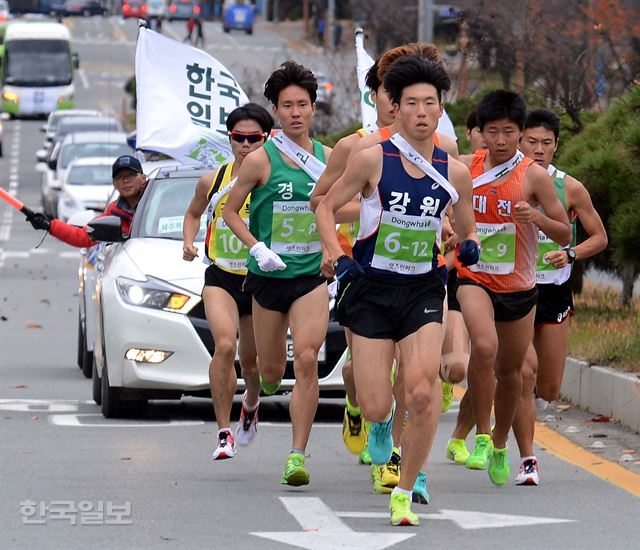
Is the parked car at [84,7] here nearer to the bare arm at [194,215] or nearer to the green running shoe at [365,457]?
the bare arm at [194,215]

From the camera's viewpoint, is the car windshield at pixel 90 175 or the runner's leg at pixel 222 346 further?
the car windshield at pixel 90 175

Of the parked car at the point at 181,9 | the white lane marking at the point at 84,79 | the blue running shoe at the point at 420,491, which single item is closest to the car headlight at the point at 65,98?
the white lane marking at the point at 84,79

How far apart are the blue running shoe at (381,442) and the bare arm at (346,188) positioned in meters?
0.83

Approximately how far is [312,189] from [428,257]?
1.40 m

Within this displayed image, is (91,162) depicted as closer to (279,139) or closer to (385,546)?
(279,139)

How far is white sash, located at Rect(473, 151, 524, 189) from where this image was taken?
9617mm

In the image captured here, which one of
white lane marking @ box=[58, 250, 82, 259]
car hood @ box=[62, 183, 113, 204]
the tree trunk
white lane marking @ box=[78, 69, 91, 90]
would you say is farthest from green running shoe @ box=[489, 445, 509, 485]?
white lane marking @ box=[78, 69, 91, 90]

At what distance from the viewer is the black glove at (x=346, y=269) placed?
8367 millimetres

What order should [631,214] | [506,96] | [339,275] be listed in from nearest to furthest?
[339,275]
[506,96]
[631,214]

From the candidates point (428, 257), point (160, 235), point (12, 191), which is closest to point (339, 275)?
point (428, 257)

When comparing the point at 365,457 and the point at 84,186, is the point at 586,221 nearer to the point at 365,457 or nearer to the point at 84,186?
the point at 365,457

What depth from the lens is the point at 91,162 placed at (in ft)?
116

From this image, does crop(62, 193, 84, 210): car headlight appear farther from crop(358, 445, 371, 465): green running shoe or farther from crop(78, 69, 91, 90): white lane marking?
crop(78, 69, 91, 90): white lane marking

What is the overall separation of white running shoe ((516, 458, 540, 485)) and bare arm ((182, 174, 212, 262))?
2.20 m
